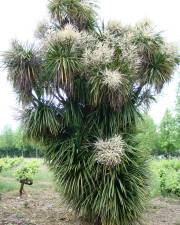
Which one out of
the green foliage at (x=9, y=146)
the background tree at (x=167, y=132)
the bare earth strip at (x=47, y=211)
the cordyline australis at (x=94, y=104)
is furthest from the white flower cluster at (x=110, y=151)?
the green foliage at (x=9, y=146)

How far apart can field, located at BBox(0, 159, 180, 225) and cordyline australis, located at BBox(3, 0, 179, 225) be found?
2.63 ft

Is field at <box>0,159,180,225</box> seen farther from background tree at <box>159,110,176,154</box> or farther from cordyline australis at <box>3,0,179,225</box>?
background tree at <box>159,110,176,154</box>

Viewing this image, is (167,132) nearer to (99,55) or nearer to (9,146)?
(9,146)

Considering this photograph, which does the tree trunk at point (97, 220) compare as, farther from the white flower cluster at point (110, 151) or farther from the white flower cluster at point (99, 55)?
the white flower cluster at point (99, 55)

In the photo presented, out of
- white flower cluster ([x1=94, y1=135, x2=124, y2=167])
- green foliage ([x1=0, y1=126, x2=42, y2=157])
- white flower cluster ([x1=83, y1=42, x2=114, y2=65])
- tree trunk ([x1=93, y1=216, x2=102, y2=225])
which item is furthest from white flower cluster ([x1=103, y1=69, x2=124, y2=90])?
green foliage ([x1=0, y1=126, x2=42, y2=157])

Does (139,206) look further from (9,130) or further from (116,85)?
(9,130)

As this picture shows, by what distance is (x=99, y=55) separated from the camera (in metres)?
7.91

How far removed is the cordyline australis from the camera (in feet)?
26.0

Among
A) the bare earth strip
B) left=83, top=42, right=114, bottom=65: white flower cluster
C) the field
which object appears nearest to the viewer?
left=83, top=42, right=114, bottom=65: white flower cluster

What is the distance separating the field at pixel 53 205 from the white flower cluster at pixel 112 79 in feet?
7.80

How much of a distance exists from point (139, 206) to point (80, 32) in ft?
13.2

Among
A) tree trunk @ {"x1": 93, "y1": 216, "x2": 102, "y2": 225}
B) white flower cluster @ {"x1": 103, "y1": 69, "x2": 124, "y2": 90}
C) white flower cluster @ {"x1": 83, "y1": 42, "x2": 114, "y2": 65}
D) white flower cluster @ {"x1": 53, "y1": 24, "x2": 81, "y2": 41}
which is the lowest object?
tree trunk @ {"x1": 93, "y1": 216, "x2": 102, "y2": 225}

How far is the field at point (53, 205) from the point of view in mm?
8906

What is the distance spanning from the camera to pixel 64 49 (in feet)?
26.8
